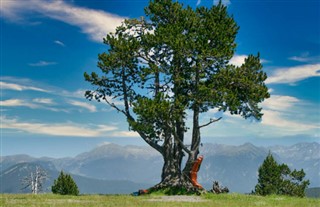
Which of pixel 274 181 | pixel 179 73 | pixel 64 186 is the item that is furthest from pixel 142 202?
pixel 274 181

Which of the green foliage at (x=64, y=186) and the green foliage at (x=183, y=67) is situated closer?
the green foliage at (x=183, y=67)

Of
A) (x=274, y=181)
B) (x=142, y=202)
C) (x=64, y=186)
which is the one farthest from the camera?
(x=274, y=181)

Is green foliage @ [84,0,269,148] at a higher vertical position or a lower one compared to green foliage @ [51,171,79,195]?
higher

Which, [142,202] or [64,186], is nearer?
[142,202]

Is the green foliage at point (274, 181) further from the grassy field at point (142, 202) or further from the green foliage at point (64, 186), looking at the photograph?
the grassy field at point (142, 202)

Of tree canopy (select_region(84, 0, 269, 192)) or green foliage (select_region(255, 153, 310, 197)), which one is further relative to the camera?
green foliage (select_region(255, 153, 310, 197))

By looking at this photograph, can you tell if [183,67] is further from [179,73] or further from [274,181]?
[274,181]

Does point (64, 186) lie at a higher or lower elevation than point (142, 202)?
higher

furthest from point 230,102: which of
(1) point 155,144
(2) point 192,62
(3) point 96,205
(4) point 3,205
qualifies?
(4) point 3,205

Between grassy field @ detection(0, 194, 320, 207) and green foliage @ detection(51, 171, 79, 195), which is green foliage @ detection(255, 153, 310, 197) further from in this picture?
grassy field @ detection(0, 194, 320, 207)

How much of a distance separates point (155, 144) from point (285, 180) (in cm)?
5862

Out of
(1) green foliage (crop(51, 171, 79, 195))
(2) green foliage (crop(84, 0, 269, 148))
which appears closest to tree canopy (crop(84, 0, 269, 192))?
(2) green foliage (crop(84, 0, 269, 148))

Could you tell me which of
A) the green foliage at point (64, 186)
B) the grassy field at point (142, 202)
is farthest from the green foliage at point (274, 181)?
the grassy field at point (142, 202)

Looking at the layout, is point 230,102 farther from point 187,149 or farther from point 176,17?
point 176,17
